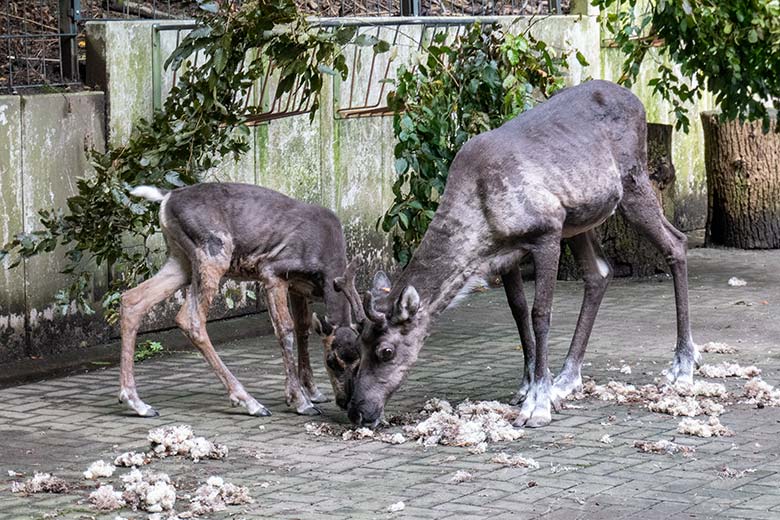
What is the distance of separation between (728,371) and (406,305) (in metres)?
2.50

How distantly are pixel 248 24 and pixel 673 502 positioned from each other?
4.65 meters

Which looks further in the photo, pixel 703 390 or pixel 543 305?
pixel 703 390

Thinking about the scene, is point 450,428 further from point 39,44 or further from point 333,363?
point 39,44

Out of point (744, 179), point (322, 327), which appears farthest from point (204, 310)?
point (744, 179)

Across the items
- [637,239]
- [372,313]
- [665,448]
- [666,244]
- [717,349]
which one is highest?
[666,244]

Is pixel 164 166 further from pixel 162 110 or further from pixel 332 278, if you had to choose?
pixel 332 278

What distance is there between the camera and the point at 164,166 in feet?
33.3

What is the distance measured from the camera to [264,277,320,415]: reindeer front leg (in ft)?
29.3

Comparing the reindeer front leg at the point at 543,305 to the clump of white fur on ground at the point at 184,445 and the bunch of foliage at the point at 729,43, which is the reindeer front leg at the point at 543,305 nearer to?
the clump of white fur on ground at the point at 184,445

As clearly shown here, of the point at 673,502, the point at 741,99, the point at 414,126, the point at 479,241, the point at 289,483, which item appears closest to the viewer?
the point at 673,502

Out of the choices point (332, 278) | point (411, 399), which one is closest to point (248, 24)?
point (332, 278)

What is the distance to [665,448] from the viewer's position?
7.80m

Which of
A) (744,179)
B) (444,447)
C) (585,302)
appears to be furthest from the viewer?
(744,179)

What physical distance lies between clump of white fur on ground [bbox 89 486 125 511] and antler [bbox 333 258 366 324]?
2.06 m
